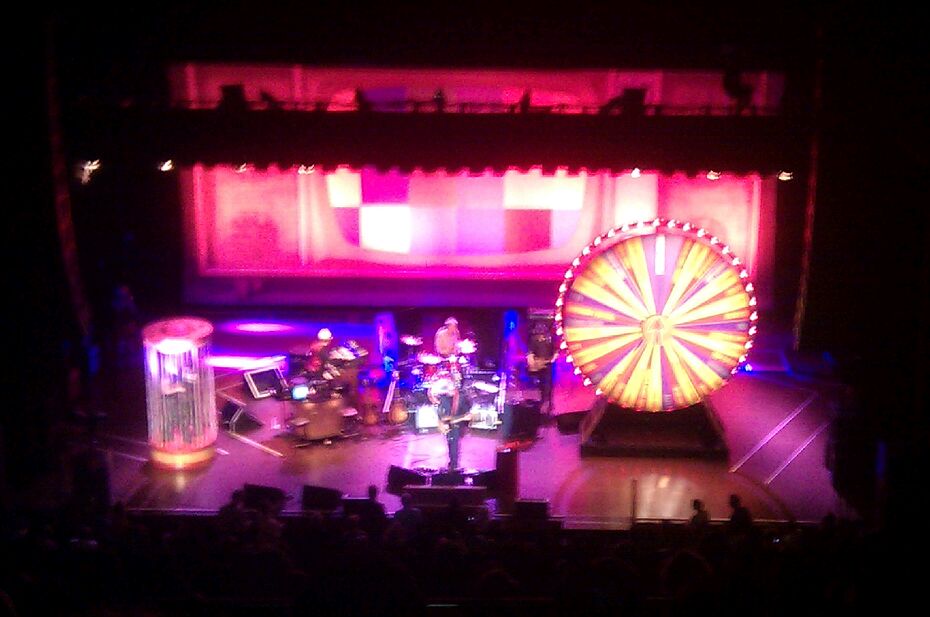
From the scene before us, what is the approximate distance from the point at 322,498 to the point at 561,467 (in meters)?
2.91

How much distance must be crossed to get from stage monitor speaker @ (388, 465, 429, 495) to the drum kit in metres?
1.70

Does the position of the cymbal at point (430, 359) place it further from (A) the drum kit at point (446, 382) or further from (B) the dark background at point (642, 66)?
(B) the dark background at point (642, 66)

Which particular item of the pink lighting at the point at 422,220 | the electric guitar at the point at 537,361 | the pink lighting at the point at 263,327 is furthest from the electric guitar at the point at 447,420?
the pink lighting at the point at 263,327

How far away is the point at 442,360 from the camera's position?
13.4 meters

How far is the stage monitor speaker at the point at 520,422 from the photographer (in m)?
12.7

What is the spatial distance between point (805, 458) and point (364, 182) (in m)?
7.52

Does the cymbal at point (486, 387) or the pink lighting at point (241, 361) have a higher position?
the cymbal at point (486, 387)

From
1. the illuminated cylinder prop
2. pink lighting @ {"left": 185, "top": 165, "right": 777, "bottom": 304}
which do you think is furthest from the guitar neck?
pink lighting @ {"left": 185, "top": 165, "right": 777, "bottom": 304}

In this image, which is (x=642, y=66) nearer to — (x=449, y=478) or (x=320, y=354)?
(x=320, y=354)

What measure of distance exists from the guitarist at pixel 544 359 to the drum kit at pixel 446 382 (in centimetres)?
63

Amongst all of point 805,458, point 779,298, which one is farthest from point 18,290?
point 779,298

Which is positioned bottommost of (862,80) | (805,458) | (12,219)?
(805,458)

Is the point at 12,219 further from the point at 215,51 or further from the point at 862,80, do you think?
the point at 862,80

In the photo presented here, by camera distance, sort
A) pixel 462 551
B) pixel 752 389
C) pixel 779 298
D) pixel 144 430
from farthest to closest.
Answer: pixel 779 298 → pixel 752 389 → pixel 144 430 → pixel 462 551
